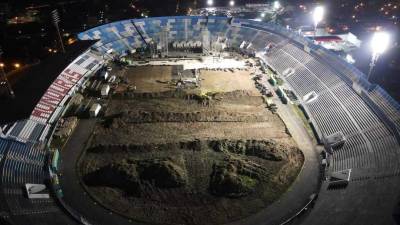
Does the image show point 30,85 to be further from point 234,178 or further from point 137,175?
point 234,178

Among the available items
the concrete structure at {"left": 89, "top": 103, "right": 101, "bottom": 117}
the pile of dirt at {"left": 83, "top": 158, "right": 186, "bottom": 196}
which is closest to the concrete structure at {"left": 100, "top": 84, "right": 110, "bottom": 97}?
the concrete structure at {"left": 89, "top": 103, "right": 101, "bottom": 117}

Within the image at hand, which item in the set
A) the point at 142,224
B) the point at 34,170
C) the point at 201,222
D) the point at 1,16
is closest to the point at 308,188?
the point at 201,222

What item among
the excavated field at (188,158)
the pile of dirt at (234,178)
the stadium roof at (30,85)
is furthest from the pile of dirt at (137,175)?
the stadium roof at (30,85)

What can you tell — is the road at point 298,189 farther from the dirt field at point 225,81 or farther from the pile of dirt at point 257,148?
the dirt field at point 225,81

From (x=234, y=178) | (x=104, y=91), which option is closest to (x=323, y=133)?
(x=234, y=178)

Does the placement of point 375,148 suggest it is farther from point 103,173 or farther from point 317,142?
point 103,173

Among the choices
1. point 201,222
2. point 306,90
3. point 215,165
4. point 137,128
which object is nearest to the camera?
point 201,222
